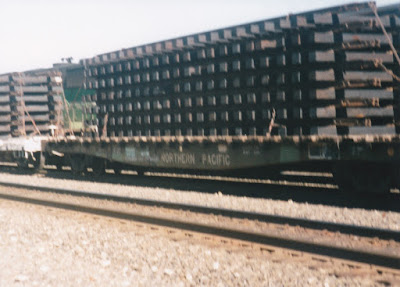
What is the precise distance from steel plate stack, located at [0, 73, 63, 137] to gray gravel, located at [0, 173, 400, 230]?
803 cm

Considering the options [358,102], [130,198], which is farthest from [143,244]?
[358,102]

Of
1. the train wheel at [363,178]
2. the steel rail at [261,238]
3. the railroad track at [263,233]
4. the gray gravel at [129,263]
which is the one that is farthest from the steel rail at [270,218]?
the train wheel at [363,178]

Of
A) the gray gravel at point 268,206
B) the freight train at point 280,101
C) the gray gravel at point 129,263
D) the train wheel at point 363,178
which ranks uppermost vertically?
the freight train at point 280,101

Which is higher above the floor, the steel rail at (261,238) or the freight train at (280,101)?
the freight train at (280,101)

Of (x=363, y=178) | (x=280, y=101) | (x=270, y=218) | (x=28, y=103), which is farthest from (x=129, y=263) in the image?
(x=28, y=103)

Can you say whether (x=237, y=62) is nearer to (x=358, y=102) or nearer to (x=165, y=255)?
(x=358, y=102)

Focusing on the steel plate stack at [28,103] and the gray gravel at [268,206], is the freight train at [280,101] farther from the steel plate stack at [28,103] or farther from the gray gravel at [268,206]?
the steel plate stack at [28,103]

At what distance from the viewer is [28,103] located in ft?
59.6

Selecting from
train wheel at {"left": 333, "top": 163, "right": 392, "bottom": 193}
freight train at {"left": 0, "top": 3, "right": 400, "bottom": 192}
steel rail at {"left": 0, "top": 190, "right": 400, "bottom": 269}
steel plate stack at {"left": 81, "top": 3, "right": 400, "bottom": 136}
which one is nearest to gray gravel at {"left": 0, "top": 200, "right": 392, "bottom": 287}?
steel rail at {"left": 0, "top": 190, "right": 400, "bottom": 269}

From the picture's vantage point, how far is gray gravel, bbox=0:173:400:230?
6.31m

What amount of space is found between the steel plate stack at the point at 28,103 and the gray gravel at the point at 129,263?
12568mm

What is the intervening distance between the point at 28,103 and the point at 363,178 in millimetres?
15748

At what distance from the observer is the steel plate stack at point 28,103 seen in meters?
17.7

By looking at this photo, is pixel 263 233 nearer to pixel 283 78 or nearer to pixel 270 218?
pixel 270 218
